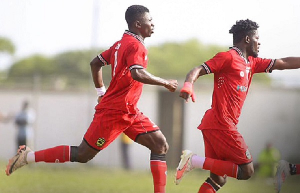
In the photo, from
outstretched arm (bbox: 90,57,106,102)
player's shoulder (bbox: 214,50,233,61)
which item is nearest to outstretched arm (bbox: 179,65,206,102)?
player's shoulder (bbox: 214,50,233,61)

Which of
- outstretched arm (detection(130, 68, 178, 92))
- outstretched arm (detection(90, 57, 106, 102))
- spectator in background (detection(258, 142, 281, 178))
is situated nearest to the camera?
outstretched arm (detection(130, 68, 178, 92))

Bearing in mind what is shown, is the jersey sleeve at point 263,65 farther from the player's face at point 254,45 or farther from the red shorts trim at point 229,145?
the red shorts trim at point 229,145

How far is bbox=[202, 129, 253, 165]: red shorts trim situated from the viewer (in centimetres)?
848

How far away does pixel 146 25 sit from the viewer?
8.66 m

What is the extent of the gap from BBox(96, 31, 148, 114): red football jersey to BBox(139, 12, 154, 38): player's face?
121mm

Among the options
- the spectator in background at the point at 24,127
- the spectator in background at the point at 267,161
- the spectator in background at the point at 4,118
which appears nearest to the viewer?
the spectator in background at the point at 267,161

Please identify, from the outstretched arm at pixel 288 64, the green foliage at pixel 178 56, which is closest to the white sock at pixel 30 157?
the outstretched arm at pixel 288 64

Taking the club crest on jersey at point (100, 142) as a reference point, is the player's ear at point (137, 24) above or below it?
above

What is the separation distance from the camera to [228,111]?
8547mm

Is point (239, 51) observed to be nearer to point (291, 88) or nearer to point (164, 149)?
point (164, 149)

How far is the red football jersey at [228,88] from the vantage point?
8.48 m

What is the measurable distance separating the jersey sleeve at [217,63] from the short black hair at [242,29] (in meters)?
0.37

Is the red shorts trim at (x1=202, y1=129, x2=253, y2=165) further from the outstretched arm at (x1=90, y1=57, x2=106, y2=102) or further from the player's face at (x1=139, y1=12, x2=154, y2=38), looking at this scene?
the outstretched arm at (x1=90, y1=57, x2=106, y2=102)

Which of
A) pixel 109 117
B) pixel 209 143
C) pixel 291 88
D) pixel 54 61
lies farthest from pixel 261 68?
pixel 54 61
